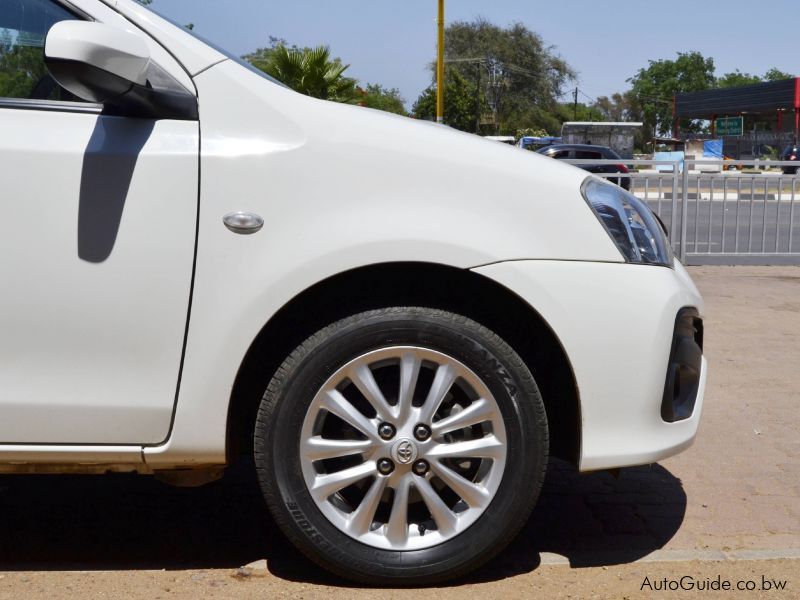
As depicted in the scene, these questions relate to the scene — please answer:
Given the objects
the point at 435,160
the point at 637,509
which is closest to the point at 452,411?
the point at 435,160

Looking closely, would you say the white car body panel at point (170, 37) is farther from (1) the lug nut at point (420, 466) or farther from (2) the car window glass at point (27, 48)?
(1) the lug nut at point (420, 466)

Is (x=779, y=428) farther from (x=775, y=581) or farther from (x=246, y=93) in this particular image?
(x=246, y=93)

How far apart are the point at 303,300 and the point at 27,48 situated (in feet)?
3.67

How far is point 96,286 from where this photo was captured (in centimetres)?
282

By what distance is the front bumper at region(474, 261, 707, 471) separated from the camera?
2.94 meters

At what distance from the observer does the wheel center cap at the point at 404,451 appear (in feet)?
9.67

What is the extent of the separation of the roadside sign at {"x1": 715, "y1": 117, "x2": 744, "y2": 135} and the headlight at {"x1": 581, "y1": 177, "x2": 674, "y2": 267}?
59.1 meters

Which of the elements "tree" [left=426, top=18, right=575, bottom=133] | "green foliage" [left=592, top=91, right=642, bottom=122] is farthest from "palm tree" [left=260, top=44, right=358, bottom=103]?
"green foliage" [left=592, top=91, right=642, bottom=122]

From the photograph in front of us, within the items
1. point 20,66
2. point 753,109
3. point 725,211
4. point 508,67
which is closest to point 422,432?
point 20,66

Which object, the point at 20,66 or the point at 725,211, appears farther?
the point at 725,211

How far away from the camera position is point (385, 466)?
295 centimetres

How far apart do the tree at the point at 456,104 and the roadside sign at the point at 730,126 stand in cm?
1498

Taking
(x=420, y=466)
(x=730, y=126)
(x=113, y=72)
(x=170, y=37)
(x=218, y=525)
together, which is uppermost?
(x=170, y=37)

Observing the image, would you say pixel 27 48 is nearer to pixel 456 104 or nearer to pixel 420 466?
pixel 420 466
